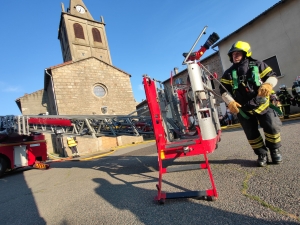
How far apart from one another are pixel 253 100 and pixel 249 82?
29 cm

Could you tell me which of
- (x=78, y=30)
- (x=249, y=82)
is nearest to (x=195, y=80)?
(x=249, y=82)

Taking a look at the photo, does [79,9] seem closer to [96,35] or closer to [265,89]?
[96,35]

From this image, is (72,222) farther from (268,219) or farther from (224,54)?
(224,54)

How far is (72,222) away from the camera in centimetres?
229

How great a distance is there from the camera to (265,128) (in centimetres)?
296

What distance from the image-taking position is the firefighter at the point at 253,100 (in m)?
2.87

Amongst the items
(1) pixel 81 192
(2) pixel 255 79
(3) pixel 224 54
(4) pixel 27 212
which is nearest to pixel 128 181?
(1) pixel 81 192

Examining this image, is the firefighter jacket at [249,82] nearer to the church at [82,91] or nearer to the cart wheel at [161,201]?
the cart wheel at [161,201]

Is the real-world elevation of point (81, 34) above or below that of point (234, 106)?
above

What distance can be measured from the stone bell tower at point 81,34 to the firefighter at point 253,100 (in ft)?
76.9

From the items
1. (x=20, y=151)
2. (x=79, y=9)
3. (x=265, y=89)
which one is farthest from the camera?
(x=79, y=9)

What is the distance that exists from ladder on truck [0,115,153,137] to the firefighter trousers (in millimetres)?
2445

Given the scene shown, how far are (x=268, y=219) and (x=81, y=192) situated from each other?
9.85 ft

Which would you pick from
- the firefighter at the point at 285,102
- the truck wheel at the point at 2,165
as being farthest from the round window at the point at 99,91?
the firefighter at the point at 285,102
